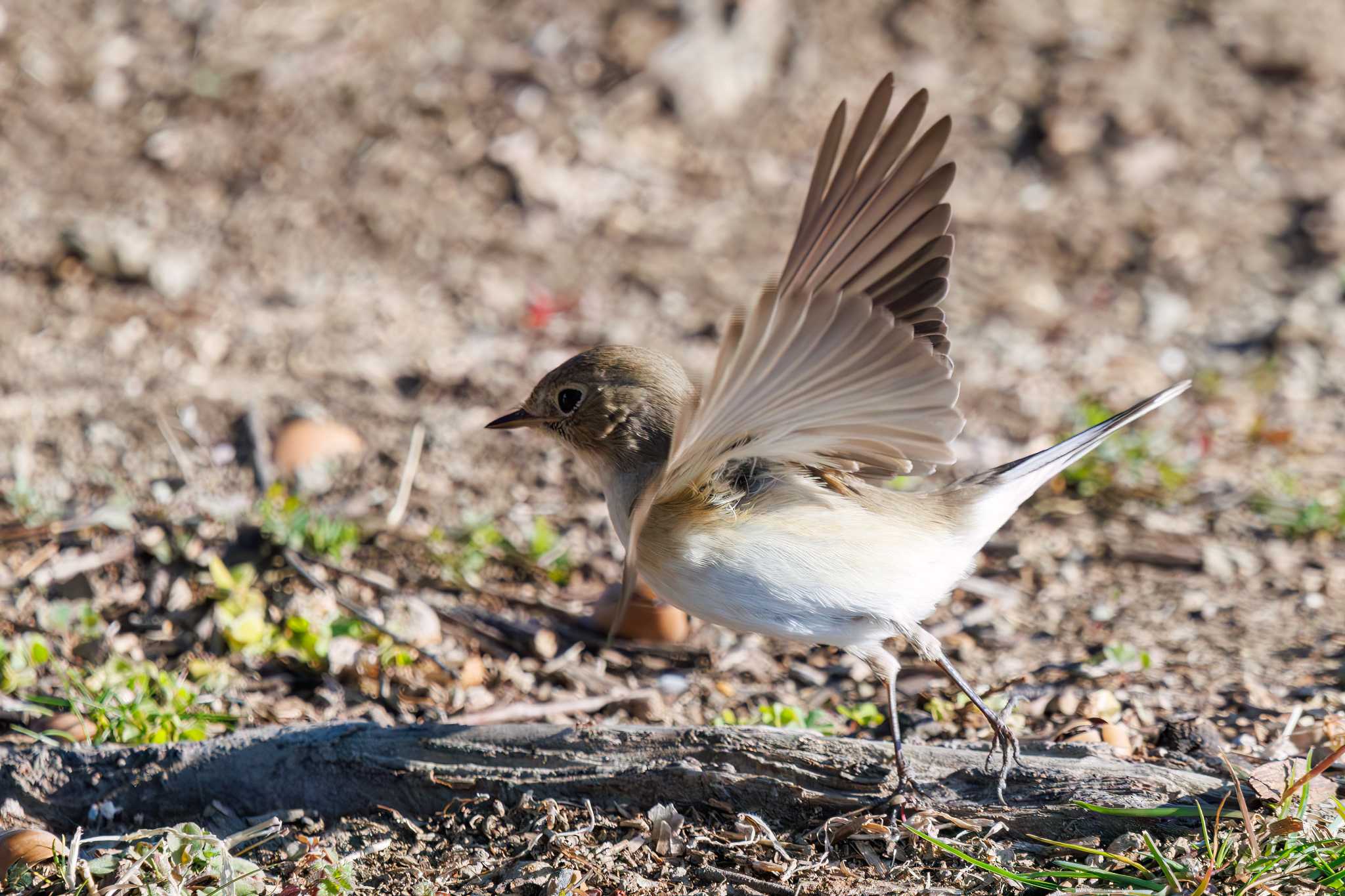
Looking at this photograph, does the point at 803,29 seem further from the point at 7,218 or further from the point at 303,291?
the point at 7,218

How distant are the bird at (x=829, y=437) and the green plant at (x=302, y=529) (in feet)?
4.05

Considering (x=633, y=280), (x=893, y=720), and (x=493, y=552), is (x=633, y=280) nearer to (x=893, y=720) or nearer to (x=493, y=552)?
(x=493, y=552)

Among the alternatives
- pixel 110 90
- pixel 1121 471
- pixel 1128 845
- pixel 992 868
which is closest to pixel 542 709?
pixel 992 868

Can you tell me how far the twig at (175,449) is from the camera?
18.6 ft

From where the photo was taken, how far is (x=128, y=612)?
4852mm

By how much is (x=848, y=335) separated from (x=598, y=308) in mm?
4833

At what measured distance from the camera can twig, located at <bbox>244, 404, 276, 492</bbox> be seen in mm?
5789

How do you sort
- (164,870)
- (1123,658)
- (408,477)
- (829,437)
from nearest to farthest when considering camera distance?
1. (164,870)
2. (829,437)
3. (1123,658)
4. (408,477)

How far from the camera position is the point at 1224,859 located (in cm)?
296

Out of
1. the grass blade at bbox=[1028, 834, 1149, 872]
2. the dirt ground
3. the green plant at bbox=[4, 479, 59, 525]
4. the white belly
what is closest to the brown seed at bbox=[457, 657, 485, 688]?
the dirt ground

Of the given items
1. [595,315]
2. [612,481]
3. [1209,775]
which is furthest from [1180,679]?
[595,315]

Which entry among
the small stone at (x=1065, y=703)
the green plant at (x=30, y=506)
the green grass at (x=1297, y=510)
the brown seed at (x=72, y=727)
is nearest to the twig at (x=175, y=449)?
the green plant at (x=30, y=506)

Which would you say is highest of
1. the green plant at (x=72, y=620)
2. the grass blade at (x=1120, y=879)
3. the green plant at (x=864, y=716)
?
the green plant at (x=864, y=716)

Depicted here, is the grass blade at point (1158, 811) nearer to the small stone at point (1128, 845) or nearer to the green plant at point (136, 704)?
the small stone at point (1128, 845)
